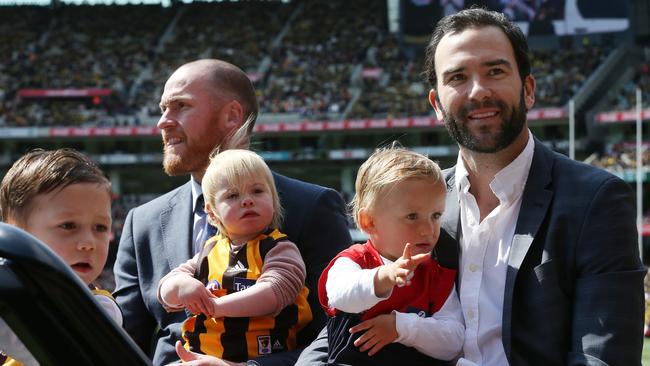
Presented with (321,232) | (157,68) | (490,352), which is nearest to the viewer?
(490,352)

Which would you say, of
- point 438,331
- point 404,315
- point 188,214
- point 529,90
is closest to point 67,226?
point 404,315

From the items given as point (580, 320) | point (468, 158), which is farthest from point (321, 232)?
Answer: point (580, 320)

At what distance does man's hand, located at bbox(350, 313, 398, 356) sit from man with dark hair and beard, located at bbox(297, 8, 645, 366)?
0.08 meters

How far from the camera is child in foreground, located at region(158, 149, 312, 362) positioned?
2768mm

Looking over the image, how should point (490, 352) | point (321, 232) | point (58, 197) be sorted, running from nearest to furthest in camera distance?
1. point (58, 197)
2. point (490, 352)
3. point (321, 232)

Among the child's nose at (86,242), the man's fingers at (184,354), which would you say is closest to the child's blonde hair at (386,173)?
the man's fingers at (184,354)

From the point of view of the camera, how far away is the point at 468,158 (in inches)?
117

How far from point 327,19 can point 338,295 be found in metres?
42.8

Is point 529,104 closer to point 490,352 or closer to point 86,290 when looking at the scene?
point 490,352

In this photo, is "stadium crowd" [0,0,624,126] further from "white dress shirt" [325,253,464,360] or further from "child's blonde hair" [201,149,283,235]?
"white dress shirt" [325,253,464,360]

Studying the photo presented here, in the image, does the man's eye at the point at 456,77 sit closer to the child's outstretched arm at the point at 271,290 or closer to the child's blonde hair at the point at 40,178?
the child's outstretched arm at the point at 271,290

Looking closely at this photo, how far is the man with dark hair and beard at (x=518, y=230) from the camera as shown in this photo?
2.49 meters

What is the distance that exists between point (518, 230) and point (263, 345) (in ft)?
3.00

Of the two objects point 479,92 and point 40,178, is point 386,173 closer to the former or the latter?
point 479,92
